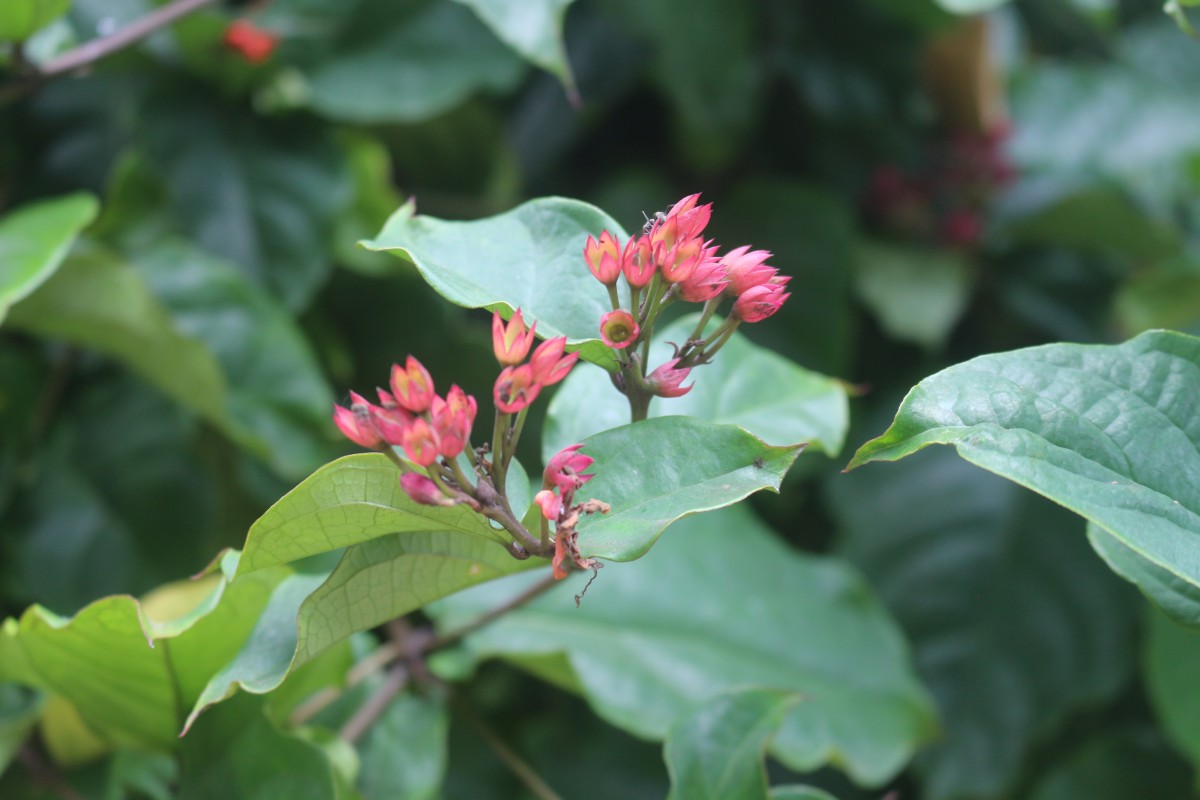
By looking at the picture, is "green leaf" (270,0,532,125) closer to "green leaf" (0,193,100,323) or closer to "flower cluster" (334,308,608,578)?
"green leaf" (0,193,100,323)

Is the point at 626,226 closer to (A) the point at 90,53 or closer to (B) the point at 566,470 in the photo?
(A) the point at 90,53

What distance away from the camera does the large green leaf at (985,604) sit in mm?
1026

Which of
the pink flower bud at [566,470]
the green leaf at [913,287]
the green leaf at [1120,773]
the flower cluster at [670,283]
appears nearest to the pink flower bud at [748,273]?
the flower cluster at [670,283]

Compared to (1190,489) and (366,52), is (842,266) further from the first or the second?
(1190,489)

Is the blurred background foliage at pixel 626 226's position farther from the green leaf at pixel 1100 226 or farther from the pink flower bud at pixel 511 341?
the pink flower bud at pixel 511 341

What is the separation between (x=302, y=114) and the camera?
0.98 meters

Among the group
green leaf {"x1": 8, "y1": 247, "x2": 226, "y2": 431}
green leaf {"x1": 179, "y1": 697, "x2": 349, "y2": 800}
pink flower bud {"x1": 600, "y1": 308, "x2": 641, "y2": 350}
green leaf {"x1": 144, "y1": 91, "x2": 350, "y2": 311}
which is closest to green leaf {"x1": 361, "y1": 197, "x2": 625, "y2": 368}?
pink flower bud {"x1": 600, "y1": 308, "x2": 641, "y2": 350}

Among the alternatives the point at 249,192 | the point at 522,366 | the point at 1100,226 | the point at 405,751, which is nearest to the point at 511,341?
the point at 522,366

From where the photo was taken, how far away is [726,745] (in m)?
0.53

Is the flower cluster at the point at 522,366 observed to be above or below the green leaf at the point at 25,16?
below

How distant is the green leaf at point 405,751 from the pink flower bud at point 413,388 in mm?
349

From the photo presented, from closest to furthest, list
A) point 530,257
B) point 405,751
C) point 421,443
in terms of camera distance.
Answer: point 421,443 < point 530,257 < point 405,751

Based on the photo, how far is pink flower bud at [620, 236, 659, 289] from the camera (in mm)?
398

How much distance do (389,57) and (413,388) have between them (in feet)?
2.34
